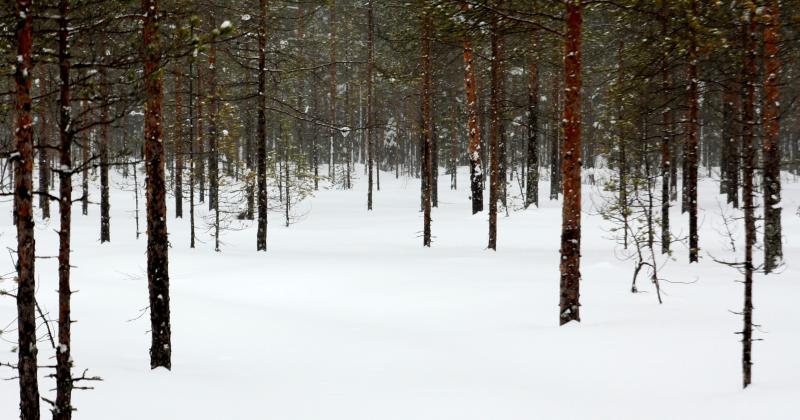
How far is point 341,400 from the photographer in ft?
20.0

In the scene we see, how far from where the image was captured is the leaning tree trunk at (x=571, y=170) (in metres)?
8.38

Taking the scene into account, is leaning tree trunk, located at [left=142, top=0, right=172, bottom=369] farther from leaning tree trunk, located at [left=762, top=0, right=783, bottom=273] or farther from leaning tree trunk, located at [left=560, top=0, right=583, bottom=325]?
leaning tree trunk, located at [left=762, top=0, right=783, bottom=273]

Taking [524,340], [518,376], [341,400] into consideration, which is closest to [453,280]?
[524,340]

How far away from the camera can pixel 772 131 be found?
33.5ft

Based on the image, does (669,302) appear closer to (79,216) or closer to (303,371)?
(303,371)

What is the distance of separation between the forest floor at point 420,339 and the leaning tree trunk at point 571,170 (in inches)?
21.2

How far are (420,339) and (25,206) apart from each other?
5741 mm

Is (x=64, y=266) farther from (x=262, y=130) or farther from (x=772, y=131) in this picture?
(x=262, y=130)

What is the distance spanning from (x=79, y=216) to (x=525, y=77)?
24.7 m

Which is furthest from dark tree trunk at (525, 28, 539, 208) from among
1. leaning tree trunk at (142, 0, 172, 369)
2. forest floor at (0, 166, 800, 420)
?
leaning tree trunk at (142, 0, 172, 369)

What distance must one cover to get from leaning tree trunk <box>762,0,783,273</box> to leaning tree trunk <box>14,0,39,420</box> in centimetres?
752

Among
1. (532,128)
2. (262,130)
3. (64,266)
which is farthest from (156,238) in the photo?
(532,128)

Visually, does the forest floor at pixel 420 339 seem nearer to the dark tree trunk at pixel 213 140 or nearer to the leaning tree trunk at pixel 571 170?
the leaning tree trunk at pixel 571 170

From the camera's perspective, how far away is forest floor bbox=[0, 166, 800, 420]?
5770mm
